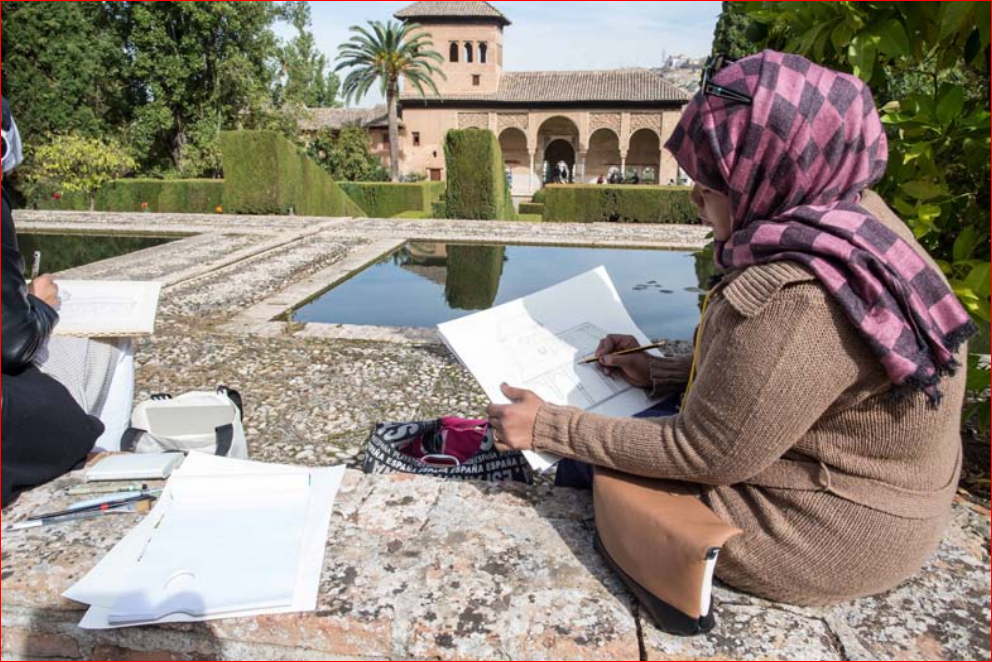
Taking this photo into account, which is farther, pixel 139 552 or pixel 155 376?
pixel 155 376

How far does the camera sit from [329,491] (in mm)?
1637

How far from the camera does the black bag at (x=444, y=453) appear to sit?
1.85m

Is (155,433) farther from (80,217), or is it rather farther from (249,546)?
(80,217)

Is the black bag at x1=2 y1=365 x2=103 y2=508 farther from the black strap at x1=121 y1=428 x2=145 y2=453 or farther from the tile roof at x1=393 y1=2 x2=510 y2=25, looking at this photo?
the tile roof at x1=393 y1=2 x2=510 y2=25

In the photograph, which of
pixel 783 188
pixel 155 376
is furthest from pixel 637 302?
pixel 783 188

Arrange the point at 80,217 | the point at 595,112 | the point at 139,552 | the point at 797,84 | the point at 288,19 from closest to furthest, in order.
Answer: the point at 797,84, the point at 139,552, the point at 80,217, the point at 288,19, the point at 595,112

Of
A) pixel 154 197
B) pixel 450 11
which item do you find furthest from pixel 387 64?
pixel 154 197

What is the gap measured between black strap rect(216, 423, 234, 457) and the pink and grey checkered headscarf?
1.95 metres

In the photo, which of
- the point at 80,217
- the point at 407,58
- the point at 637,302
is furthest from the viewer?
the point at 407,58

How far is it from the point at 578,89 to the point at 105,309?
38.2 m

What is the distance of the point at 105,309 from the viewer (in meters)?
2.25

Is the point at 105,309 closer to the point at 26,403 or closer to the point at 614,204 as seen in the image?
the point at 26,403

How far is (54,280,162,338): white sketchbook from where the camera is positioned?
7.11 ft

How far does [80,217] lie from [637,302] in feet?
45.5
